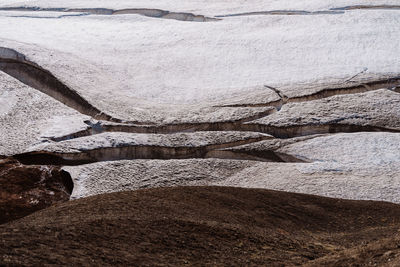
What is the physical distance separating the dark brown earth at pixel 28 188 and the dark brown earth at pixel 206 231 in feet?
2.31

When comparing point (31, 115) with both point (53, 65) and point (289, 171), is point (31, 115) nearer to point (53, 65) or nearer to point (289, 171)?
point (53, 65)

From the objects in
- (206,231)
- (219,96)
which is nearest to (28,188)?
(206,231)

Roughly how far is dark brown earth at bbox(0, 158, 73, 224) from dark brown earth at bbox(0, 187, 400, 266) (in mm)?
705

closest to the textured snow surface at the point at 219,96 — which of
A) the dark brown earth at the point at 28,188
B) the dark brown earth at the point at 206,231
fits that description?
the dark brown earth at the point at 28,188

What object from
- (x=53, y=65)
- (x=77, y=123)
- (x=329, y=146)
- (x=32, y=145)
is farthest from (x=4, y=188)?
(x=329, y=146)

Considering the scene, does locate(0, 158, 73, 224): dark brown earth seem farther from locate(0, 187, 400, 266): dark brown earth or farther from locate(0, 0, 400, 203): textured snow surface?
locate(0, 187, 400, 266): dark brown earth

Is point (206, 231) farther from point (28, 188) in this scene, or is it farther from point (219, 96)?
point (219, 96)

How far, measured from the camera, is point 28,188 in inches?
346

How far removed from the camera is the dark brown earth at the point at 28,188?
834 centimetres

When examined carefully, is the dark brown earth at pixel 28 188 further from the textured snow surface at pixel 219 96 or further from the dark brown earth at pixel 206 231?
the dark brown earth at pixel 206 231

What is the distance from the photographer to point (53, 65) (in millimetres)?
11734

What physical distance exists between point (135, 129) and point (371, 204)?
3.62 metres

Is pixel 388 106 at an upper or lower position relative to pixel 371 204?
upper

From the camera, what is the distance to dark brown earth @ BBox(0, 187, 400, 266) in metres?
5.61
